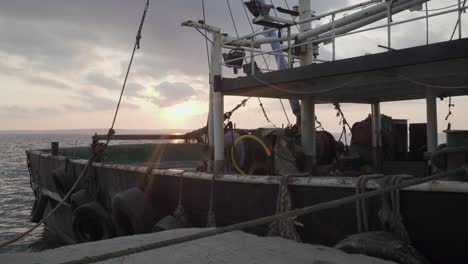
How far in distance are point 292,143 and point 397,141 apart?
14.3 feet

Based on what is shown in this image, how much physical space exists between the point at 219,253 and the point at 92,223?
20.6 feet

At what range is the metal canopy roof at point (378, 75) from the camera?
651 cm

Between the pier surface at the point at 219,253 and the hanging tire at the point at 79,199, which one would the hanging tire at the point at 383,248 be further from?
the hanging tire at the point at 79,199

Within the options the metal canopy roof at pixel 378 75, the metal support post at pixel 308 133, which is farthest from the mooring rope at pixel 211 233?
the metal support post at pixel 308 133

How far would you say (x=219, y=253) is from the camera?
554cm

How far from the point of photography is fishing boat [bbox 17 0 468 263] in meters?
5.04

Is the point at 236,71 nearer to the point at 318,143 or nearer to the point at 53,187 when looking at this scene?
the point at 318,143

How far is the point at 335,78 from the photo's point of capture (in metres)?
8.27

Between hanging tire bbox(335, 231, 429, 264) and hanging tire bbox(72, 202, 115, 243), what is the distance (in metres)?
6.79

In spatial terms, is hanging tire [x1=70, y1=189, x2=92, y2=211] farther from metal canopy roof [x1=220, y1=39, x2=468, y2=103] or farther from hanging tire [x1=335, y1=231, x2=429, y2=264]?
hanging tire [x1=335, y1=231, x2=429, y2=264]

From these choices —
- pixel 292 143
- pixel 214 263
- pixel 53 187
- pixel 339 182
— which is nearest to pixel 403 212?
pixel 339 182

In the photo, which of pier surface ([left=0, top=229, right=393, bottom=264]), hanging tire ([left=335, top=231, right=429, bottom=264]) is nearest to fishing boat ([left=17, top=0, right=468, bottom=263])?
hanging tire ([left=335, top=231, right=429, bottom=264])

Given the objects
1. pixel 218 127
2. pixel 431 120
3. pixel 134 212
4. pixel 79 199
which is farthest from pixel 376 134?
pixel 79 199

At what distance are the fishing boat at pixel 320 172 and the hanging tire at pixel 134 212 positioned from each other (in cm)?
2
